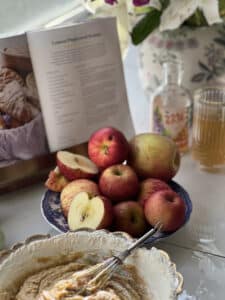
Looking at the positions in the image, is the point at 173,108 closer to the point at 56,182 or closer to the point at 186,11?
the point at 186,11

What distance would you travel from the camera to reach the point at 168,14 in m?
0.96

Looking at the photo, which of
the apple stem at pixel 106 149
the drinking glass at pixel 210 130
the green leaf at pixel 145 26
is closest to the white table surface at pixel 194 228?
the drinking glass at pixel 210 130

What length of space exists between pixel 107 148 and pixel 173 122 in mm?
203

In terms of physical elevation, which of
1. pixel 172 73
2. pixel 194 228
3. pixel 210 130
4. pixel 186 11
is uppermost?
pixel 186 11

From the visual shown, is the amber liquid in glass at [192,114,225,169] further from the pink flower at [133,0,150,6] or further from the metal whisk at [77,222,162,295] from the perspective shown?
the metal whisk at [77,222,162,295]

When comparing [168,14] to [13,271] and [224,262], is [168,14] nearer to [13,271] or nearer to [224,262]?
[224,262]

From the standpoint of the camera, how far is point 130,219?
→ 0.73 metres

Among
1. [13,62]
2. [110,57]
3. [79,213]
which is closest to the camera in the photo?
[79,213]

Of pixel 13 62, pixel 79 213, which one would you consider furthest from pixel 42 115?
pixel 79 213

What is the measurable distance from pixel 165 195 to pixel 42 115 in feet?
0.85

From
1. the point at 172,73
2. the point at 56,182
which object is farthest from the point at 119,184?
the point at 172,73

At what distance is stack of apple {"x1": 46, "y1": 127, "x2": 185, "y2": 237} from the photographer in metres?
0.71

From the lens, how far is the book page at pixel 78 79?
0.86 meters

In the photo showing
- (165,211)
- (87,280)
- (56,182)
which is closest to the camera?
(87,280)
